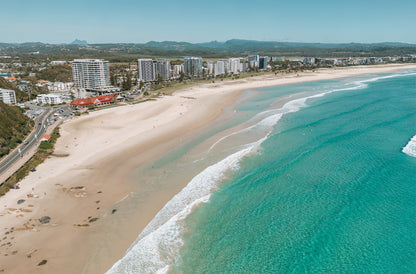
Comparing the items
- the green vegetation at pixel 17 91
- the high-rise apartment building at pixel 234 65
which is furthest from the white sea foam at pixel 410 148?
the high-rise apartment building at pixel 234 65

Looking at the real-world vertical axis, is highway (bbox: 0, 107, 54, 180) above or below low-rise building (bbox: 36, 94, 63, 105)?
below

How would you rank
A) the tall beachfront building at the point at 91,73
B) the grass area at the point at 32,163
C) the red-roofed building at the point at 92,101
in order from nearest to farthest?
the grass area at the point at 32,163 → the red-roofed building at the point at 92,101 → the tall beachfront building at the point at 91,73

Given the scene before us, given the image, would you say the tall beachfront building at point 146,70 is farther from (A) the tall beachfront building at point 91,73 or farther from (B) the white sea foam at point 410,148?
(B) the white sea foam at point 410,148

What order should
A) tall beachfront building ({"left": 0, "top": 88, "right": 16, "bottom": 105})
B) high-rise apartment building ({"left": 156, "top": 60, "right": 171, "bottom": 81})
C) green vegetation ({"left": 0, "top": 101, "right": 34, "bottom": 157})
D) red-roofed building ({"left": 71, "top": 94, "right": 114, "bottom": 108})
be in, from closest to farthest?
green vegetation ({"left": 0, "top": 101, "right": 34, "bottom": 157}), tall beachfront building ({"left": 0, "top": 88, "right": 16, "bottom": 105}), red-roofed building ({"left": 71, "top": 94, "right": 114, "bottom": 108}), high-rise apartment building ({"left": 156, "top": 60, "right": 171, "bottom": 81})

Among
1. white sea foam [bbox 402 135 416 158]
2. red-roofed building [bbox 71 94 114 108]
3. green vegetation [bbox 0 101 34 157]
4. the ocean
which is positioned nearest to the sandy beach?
the ocean

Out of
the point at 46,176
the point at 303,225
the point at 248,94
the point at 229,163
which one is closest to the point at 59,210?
the point at 46,176

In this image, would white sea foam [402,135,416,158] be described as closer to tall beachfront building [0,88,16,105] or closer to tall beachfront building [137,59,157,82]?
tall beachfront building [0,88,16,105]
